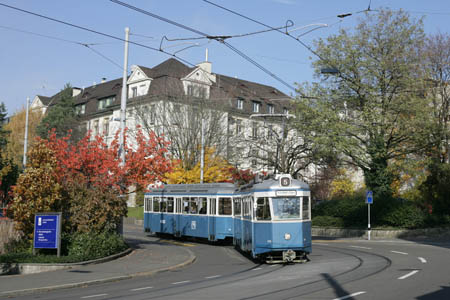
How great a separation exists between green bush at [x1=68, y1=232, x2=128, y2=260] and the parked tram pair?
5154mm

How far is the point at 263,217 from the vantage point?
1905cm

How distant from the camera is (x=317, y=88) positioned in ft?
115

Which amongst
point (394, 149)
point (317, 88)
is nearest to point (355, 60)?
point (317, 88)

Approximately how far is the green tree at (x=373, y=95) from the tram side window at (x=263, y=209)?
1422cm

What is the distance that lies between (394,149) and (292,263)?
1894cm

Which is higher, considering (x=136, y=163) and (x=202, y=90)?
(x=202, y=90)

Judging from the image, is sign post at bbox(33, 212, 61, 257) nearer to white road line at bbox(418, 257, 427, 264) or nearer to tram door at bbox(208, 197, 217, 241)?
tram door at bbox(208, 197, 217, 241)

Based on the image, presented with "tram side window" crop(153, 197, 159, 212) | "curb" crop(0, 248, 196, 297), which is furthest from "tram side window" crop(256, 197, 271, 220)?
"tram side window" crop(153, 197, 159, 212)

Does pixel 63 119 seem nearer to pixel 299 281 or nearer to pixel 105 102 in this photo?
pixel 105 102

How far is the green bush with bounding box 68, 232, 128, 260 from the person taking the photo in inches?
775

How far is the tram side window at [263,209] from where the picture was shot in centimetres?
1901

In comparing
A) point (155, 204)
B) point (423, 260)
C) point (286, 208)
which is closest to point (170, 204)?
point (155, 204)

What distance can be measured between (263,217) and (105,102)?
50.9 m

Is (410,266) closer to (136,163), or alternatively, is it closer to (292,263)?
(292,263)
